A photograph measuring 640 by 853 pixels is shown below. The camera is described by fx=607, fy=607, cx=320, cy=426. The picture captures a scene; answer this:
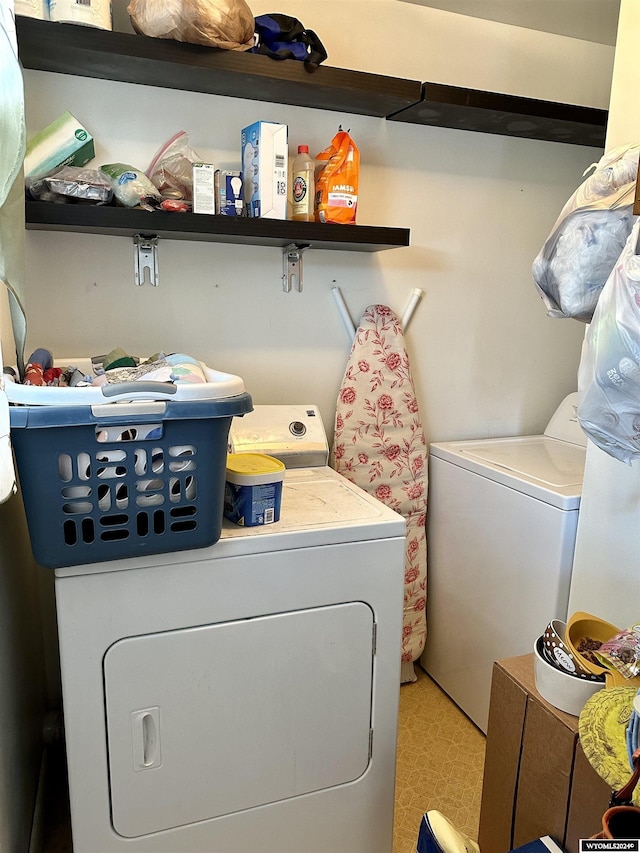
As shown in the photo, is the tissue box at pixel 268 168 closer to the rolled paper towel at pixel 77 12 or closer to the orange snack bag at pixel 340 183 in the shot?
the orange snack bag at pixel 340 183

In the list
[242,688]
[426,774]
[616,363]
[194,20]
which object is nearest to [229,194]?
[194,20]

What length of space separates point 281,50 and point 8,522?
1.44m

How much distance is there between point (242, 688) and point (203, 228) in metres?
1.18

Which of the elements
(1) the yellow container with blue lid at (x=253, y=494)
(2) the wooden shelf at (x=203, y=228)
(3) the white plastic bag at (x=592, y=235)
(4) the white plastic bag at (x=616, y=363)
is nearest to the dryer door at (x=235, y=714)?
(1) the yellow container with blue lid at (x=253, y=494)

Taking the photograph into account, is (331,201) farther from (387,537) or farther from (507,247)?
(387,537)

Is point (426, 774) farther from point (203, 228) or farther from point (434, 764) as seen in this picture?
point (203, 228)

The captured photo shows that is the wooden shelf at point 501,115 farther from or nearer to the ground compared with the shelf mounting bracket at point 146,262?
farther from the ground

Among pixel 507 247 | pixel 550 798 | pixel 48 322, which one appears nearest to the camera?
pixel 550 798

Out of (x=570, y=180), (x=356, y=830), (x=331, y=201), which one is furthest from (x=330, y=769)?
(x=570, y=180)

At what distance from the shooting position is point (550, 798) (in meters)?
1.16

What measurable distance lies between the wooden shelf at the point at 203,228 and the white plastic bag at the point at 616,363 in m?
0.92

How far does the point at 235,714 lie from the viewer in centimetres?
137

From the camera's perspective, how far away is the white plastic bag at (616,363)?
3.28 ft

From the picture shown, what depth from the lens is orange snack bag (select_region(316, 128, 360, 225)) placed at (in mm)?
1851
